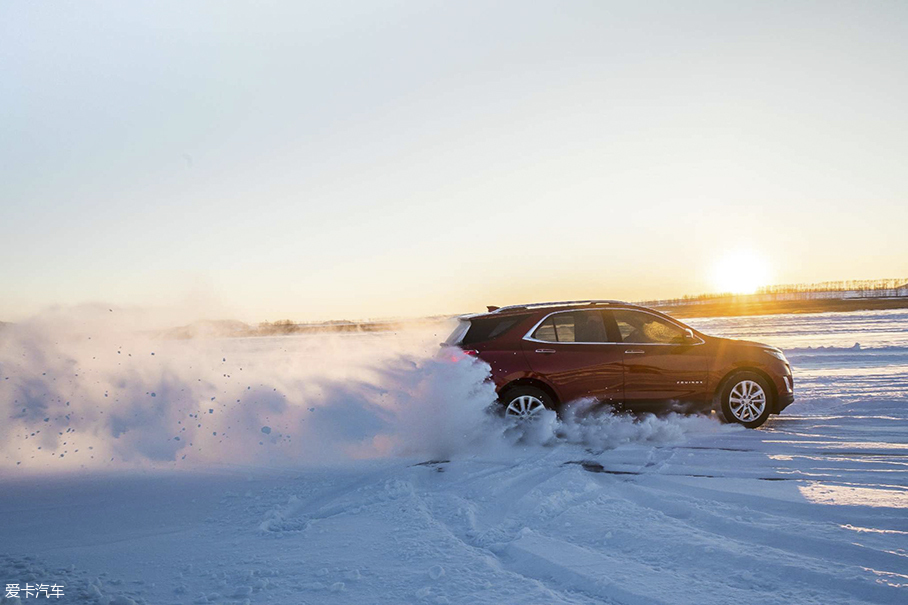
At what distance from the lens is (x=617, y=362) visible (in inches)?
317

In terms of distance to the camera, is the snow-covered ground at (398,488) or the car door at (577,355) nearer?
the snow-covered ground at (398,488)

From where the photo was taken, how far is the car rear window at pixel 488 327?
7.81 meters

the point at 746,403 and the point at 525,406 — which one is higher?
the point at 525,406

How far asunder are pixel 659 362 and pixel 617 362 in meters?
0.61

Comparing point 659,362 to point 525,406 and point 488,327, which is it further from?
point 488,327

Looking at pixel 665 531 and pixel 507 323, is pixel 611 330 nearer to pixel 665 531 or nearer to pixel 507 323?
pixel 507 323

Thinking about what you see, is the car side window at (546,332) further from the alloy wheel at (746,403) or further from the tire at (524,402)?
the alloy wheel at (746,403)

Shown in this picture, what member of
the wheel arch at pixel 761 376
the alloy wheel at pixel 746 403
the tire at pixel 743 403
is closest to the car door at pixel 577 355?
the wheel arch at pixel 761 376

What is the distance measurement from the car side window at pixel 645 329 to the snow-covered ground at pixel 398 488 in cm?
111

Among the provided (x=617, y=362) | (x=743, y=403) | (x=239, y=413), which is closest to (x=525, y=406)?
(x=617, y=362)

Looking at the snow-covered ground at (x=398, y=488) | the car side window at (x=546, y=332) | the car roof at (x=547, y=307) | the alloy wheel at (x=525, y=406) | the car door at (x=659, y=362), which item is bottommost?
the snow-covered ground at (x=398, y=488)

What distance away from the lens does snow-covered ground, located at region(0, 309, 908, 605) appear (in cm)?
362

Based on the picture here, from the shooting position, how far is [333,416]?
26.1 feet

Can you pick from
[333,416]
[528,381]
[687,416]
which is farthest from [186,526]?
[687,416]
